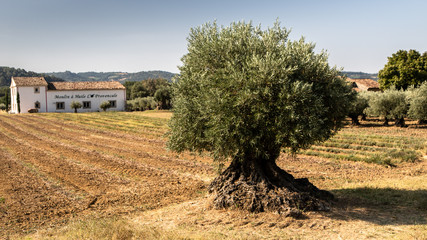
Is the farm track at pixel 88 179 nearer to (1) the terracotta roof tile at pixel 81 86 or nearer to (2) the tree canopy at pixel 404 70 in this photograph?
(2) the tree canopy at pixel 404 70

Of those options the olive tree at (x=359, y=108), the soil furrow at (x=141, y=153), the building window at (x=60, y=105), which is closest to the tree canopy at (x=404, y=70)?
the olive tree at (x=359, y=108)

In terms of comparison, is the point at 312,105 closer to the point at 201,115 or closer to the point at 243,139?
the point at 243,139

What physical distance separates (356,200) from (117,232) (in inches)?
385

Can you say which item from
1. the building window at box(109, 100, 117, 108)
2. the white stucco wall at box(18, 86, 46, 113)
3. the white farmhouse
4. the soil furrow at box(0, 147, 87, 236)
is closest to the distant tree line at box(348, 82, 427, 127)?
the soil furrow at box(0, 147, 87, 236)

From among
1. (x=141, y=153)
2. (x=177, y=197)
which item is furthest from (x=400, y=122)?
(x=177, y=197)

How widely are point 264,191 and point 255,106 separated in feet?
10.9

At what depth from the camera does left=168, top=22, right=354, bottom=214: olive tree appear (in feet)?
Answer: 34.9

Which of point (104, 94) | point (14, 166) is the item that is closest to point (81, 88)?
point (104, 94)

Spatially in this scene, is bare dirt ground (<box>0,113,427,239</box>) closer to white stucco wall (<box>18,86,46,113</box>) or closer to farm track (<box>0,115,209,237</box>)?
farm track (<box>0,115,209,237</box>)

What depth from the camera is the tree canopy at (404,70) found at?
58781mm

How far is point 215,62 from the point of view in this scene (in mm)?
12094

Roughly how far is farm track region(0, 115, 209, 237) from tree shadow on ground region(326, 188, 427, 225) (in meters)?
6.58

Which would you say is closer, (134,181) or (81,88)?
(134,181)

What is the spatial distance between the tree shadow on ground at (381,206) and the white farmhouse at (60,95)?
76401 millimetres
